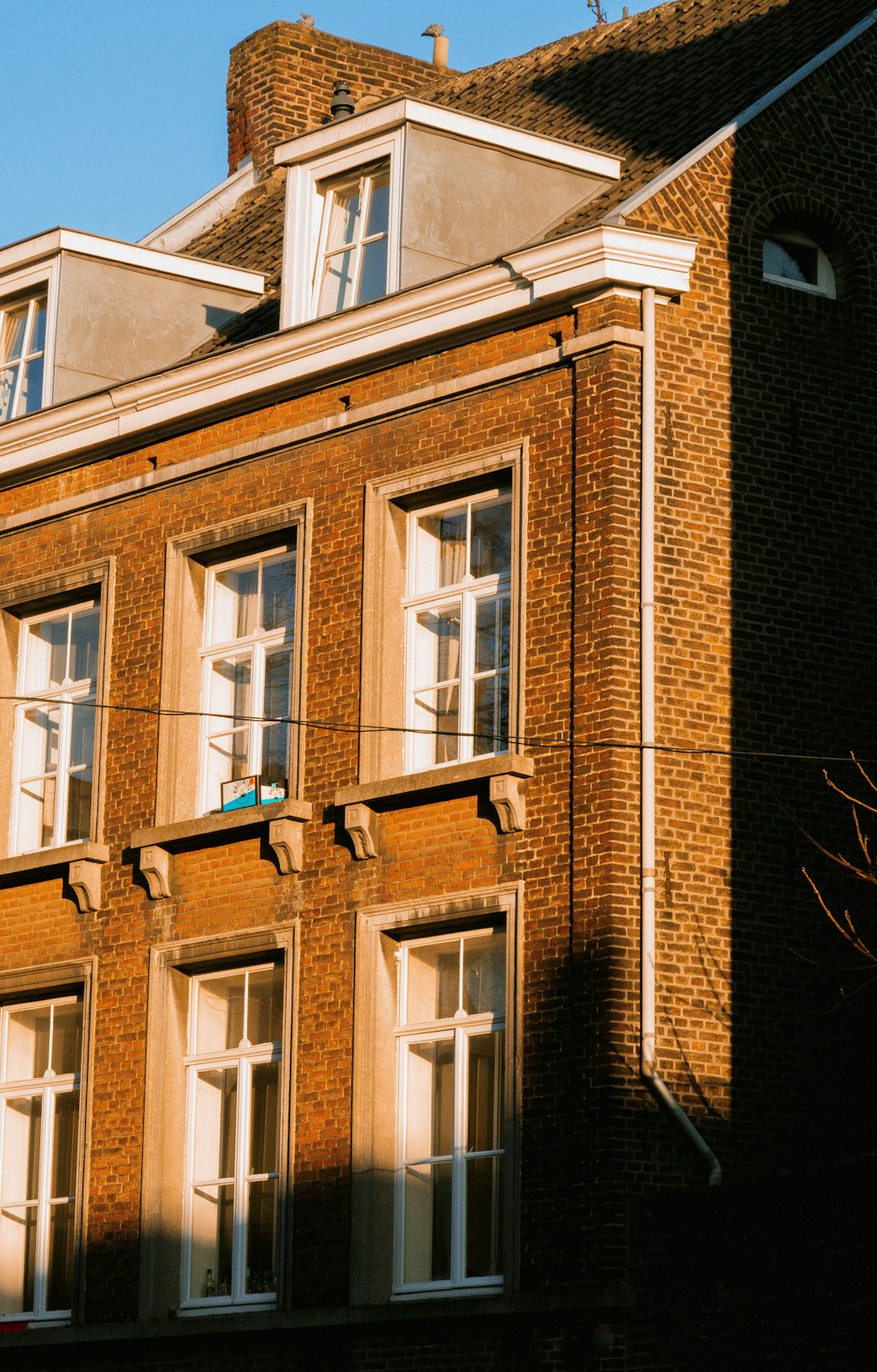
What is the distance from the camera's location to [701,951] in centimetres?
1666

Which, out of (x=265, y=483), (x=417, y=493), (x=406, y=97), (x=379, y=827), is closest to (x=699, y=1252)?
(x=379, y=827)

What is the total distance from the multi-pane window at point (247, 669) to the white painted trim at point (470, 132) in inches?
129

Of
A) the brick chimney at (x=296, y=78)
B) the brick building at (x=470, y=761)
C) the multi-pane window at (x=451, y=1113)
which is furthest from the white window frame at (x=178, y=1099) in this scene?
the brick chimney at (x=296, y=78)

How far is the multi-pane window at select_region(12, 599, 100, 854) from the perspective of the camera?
20.9m

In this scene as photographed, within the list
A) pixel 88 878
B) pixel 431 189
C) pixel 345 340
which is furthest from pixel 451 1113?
pixel 431 189

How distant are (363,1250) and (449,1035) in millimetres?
1555

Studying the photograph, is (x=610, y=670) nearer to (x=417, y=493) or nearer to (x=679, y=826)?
(x=679, y=826)

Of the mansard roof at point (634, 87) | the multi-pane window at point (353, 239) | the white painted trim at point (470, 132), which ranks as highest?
the mansard roof at point (634, 87)

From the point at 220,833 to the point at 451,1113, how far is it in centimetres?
287

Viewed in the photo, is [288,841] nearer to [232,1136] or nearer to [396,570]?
[396,570]

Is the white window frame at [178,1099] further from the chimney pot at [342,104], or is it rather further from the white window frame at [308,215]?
the chimney pot at [342,104]

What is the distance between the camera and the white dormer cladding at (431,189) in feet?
63.7

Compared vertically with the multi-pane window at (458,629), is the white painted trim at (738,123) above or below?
above

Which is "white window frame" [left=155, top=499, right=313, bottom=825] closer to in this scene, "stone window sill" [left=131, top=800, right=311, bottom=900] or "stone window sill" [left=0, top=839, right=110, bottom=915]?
"stone window sill" [left=131, top=800, right=311, bottom=900]
